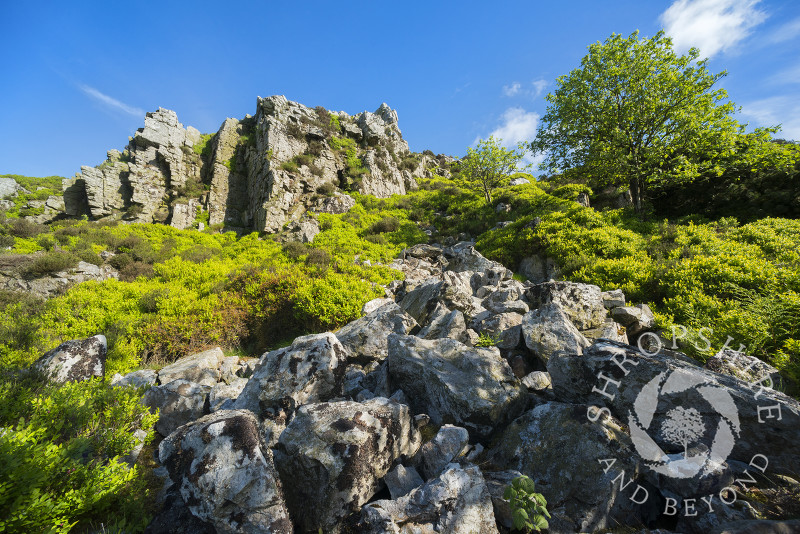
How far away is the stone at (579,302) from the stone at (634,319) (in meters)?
0.32

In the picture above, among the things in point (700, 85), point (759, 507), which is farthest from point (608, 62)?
point (759, 507)

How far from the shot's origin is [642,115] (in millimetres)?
13656

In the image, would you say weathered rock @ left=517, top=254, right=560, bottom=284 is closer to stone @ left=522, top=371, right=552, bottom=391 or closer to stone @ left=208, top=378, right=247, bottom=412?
stone @ left=522, top=371, right=552, bottom=391

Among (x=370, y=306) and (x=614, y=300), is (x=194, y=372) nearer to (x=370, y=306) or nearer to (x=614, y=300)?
(x=370, y=306)

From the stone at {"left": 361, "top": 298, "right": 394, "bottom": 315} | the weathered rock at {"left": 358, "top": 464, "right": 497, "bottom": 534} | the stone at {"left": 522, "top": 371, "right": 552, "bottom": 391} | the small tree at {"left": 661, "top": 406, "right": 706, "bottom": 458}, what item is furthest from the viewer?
the stone at {"left": 361, "top": 298, "right": 394, "bottom": 315}

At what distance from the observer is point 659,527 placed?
2637 mm

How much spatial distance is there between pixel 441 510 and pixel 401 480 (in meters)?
0.60

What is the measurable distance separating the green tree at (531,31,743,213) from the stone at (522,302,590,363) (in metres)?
12.3

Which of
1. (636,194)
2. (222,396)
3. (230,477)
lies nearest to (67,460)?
(230,477)

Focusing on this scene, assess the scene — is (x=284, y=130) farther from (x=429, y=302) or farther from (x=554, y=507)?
(x=554, y=507)

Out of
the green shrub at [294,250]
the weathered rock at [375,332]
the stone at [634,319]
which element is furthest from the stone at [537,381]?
the green shrub at [294,250]

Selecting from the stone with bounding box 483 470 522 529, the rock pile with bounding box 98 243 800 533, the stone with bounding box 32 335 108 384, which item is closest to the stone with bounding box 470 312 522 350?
the rock pile with bounding box 98 243 800 533

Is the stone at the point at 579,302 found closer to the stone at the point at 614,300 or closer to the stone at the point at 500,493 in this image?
the stone at the point at 614,300

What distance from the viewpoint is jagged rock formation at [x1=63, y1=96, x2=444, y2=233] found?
22875 mm
